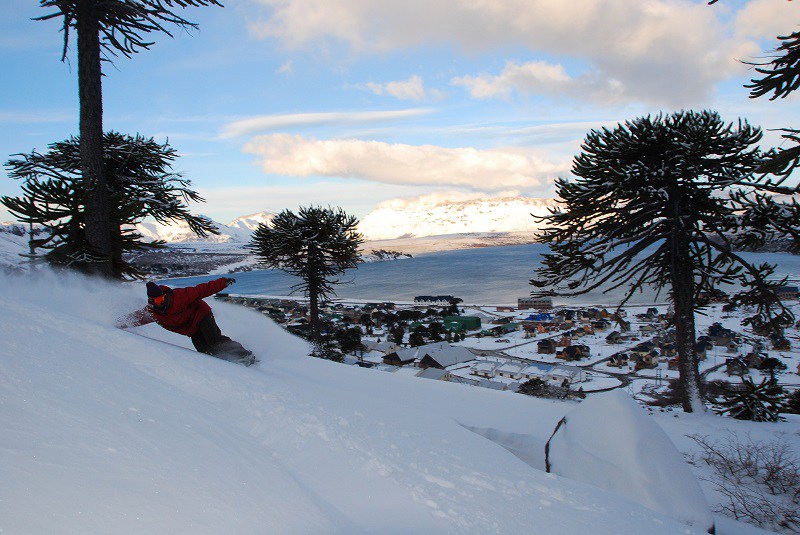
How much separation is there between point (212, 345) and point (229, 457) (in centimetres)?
416

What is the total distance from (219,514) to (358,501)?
0.90m

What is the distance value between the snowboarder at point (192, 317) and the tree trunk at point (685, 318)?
31.5 feet

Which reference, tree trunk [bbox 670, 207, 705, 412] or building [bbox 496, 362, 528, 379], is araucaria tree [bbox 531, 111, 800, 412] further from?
building [bbox 496, 362, 528, 379]

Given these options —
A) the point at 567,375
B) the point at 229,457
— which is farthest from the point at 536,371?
the point at 229,457

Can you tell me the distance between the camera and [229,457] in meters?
2.45

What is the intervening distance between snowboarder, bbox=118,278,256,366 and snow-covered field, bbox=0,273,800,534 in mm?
1451

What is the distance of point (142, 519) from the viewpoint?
5.30ft

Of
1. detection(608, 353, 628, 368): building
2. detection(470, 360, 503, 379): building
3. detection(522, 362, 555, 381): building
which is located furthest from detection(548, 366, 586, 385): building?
detection(608, 353, 628, 368): building

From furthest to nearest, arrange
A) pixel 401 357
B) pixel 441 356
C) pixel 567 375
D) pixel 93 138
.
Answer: pixel 441 356 → pixel 401 357 → pixel 567 375 → pixel 93 138

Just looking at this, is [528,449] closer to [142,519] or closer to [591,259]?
[142,519]

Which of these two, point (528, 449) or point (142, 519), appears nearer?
point (142, 519)

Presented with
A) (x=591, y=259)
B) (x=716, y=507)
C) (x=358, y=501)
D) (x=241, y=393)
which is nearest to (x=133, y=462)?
(x=358, y=501)

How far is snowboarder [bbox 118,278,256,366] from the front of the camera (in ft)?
19.6

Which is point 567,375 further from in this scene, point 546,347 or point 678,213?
point 678,213
